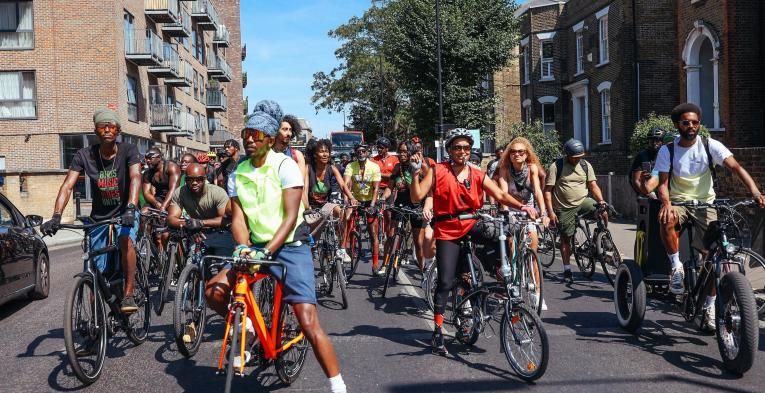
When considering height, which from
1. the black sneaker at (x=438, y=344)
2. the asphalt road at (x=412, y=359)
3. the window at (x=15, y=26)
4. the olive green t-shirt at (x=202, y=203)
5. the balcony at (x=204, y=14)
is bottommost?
the asphalt road at (x=412, y=359)

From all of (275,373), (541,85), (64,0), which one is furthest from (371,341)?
(541,85)

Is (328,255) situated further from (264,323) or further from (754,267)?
(754,267)

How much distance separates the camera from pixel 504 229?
6121 mm

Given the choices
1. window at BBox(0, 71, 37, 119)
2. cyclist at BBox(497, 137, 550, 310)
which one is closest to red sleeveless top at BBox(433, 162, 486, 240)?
cyclist at BBox(497, 137, 550, 310)

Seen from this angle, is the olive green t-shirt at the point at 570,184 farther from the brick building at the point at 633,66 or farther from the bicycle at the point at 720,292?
the brick building at the point at 633,66

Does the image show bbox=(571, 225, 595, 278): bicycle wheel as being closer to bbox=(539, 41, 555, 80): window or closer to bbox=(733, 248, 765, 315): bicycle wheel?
bbox=(733, 248, 765, 315): bicycle wheel

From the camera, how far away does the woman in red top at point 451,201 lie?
20.3 feet

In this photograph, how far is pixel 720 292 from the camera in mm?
5793

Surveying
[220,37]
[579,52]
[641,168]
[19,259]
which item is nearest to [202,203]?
[19,259]

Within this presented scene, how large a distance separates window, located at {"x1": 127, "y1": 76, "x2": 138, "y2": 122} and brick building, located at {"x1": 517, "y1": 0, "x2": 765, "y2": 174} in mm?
18865

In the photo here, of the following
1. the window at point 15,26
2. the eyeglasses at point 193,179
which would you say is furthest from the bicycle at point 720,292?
the window at point 15,26

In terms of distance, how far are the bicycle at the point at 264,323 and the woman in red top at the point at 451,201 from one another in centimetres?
133

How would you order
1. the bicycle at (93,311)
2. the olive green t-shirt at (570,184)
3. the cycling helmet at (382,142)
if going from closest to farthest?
the bicycle at (93,311) < the olive green t-shirt at (570,184) < the cycling helmet at (382,142)

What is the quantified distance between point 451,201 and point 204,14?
48133 millimetres
